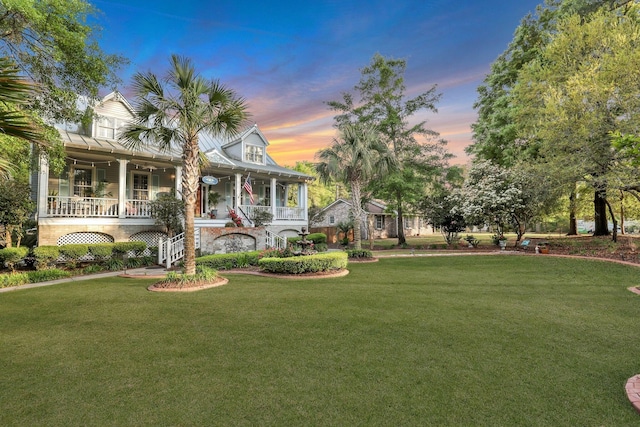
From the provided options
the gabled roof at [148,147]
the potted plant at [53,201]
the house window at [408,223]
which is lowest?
the house window at [408,223]

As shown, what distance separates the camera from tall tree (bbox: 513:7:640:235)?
37.3 feet

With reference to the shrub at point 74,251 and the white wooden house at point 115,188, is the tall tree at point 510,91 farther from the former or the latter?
the shrub at point 74,251

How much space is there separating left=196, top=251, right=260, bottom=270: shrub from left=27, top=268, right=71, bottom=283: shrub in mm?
4227

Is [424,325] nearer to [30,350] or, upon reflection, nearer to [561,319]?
[561,319]

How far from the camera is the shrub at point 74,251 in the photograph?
423 inches

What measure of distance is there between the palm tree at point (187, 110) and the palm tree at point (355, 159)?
6.45 metres

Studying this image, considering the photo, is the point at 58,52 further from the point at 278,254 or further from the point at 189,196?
the point at 278,254

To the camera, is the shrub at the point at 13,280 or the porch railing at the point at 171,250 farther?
the porch railing at the point at 171,250

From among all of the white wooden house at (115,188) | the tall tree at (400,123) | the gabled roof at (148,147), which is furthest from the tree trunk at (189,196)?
the tall tree at (400,123)

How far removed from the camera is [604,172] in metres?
13.3

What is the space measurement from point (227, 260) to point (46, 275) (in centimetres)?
554

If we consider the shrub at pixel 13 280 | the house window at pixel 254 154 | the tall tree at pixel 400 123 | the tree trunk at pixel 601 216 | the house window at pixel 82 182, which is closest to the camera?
the shrub at pixel 13 280

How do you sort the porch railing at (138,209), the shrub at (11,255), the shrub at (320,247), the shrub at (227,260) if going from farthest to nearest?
the shrub at (320,247), the porch railing at (138,209), the shrub at (227,260), the shrub at (11,255)

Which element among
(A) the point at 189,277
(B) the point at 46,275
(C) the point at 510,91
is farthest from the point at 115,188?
(C) the point at 510,91
